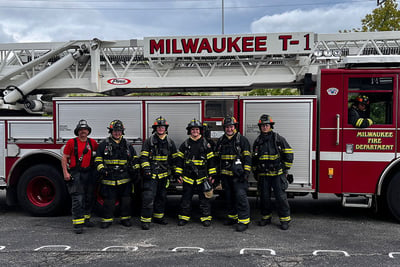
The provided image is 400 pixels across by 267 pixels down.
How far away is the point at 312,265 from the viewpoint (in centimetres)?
389

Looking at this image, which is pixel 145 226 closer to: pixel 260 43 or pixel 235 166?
pixel 235 166

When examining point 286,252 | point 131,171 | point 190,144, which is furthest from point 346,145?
point 131,171

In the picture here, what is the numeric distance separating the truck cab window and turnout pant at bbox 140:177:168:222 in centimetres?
307

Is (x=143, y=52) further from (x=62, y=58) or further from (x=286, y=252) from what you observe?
(x=286, y=252)

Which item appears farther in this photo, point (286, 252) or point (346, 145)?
point (346, 145)

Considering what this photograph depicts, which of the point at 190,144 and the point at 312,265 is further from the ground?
the point at 190,144

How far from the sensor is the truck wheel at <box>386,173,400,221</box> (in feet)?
17.3

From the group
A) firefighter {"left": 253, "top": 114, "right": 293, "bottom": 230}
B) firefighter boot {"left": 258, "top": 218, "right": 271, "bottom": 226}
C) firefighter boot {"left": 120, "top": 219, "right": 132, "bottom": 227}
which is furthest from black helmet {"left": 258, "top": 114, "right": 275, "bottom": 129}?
firefighter boot {"left": 120, "top": 219, "right": 132, "bottom": 227}

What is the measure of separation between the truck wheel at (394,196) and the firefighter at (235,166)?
215 centimetres

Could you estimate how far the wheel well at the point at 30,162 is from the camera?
596 cm

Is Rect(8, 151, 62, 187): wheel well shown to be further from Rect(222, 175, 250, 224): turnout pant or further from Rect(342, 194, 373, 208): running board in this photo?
Rect(342, 194, 373, 208): running board

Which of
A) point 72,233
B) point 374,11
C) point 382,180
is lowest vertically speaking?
point 72,233

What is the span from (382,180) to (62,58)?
231 inches

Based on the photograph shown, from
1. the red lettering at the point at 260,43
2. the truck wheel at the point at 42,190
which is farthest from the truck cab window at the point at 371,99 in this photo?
the truck wheel at the point at 42,190
